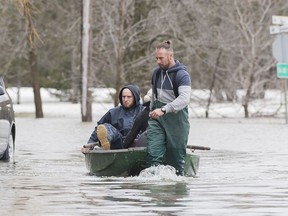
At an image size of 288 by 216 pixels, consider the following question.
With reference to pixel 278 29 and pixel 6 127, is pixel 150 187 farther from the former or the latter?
pixel 278 29

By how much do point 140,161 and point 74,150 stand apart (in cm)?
838

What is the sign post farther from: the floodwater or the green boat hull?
the green boat hull

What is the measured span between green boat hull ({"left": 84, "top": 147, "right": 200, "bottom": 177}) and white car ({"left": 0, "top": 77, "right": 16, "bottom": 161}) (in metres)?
2.98

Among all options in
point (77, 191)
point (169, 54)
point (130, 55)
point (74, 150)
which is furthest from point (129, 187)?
point (130, 55)

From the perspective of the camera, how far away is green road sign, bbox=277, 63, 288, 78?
123 feet

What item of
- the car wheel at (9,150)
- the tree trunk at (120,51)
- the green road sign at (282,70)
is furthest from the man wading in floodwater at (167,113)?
the tree trunk at (120,51)

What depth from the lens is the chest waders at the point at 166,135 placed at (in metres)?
15.9

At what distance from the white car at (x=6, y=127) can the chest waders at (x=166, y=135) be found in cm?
420

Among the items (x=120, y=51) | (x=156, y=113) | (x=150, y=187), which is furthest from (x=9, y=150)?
(x=120, y=51)

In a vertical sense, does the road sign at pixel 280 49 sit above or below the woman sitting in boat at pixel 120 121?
below

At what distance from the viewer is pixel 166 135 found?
52.5ft

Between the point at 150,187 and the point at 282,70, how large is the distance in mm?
23196

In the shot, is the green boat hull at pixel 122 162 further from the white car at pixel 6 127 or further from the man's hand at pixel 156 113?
the white car at pixel 6 127

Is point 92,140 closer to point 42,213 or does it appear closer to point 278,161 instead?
point 278,161
